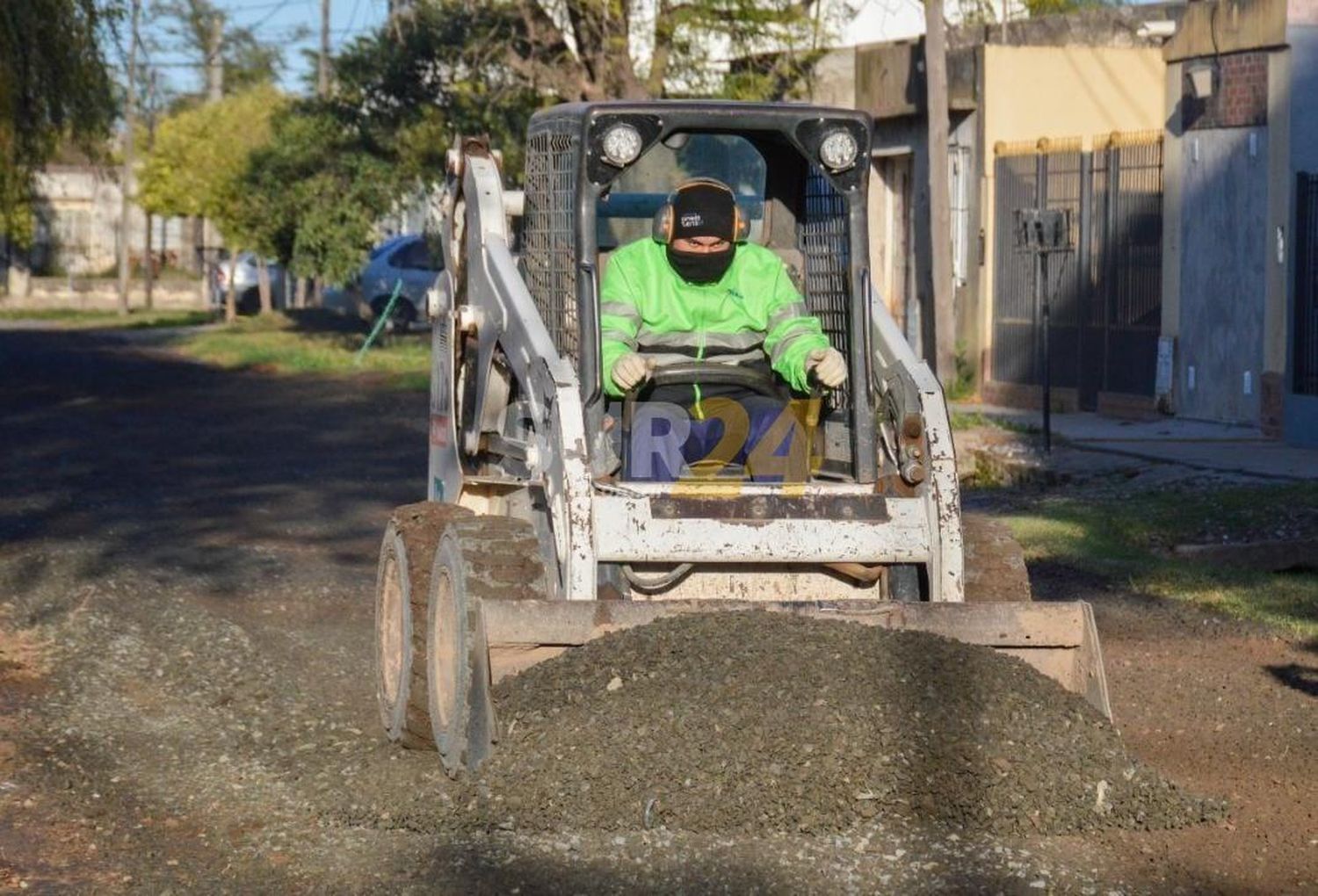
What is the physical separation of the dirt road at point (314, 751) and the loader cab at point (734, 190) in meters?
1.58

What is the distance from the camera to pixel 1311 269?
59.2 ft

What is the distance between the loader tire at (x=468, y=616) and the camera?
22.2ft

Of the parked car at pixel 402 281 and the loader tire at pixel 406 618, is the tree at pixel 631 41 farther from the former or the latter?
the loader tire at pixel 406 618

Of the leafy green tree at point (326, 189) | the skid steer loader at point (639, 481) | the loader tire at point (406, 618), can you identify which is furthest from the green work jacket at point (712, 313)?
the leafy green tree at point (326, 189)

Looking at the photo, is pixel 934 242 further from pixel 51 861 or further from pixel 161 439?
pixel 51 861

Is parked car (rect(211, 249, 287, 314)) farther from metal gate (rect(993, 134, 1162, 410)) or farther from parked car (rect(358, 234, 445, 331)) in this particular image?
metal gate (rect(993, 134, 1162, 410))

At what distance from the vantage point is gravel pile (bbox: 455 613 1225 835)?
20.7 ft

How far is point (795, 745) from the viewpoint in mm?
6383

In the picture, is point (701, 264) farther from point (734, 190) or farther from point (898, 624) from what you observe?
point (898, 624)

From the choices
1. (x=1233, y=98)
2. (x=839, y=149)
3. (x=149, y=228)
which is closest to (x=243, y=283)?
(x=149, y=228)

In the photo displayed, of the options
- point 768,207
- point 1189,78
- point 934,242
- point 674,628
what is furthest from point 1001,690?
point 934,242

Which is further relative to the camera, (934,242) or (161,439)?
(934,242)

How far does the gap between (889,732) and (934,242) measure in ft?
55.8

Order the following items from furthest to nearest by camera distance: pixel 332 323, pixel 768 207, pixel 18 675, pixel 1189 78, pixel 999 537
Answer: pixel 332 323
pixel 1189 78
pixel 18 675
pixel 768 207
pixel 999 537
